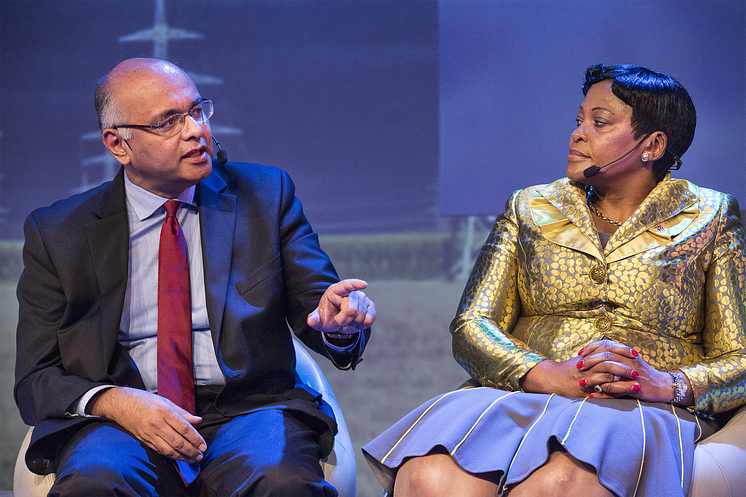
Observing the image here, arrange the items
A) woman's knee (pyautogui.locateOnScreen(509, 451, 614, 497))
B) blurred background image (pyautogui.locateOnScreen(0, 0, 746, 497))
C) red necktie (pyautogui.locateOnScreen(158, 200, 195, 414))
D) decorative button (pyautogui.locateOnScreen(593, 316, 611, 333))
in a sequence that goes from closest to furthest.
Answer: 1. woman's knee (pyautogui.locateOnScreen(509, 451, 614, 497))
2. red necktie (pyautogui.locateOnScreen(158, 200, 195, 414))
3. decorative button (pyautogui.locateOnScreen(593, 316, 611, 333))
4. blurred background image (pyautogui.locateOnScreen(0, 0, 746, 497))

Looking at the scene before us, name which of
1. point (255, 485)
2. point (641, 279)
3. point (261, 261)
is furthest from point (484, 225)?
point (255, 485)

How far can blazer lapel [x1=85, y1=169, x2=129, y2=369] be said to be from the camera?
80.6 inches

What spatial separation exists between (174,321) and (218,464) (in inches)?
17.0

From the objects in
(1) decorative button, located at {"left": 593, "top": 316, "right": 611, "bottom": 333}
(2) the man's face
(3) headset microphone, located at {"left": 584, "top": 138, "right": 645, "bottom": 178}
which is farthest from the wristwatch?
(2) the man's face

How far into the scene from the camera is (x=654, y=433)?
5.85ft

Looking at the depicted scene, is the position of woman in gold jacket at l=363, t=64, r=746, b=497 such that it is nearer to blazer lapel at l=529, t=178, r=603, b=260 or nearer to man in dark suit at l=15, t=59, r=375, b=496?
blazer lapel at l=529, t=178, r=603, b=260

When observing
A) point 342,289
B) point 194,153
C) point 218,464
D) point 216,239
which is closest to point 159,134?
point 194,153

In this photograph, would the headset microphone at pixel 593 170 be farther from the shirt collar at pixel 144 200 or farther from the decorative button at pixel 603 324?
the shirt collar at pixel 144 200

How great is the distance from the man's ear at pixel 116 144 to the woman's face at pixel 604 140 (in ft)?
4.52

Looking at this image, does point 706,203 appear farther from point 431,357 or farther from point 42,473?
point 42,473

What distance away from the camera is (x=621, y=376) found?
191 centimetres

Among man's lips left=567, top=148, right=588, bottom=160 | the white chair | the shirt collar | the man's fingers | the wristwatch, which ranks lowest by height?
the white chair

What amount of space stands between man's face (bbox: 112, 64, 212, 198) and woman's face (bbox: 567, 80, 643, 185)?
3.73 ft

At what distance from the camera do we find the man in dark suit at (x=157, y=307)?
1.91m
